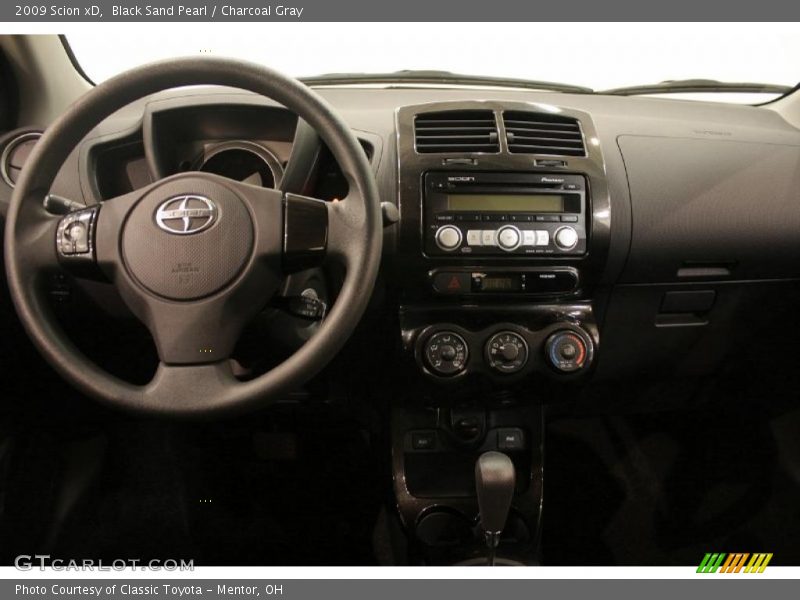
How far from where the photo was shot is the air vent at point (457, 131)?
114cm

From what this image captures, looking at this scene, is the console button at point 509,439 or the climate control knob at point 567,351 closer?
the climate control knob at point 567,351

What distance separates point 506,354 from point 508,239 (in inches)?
9.2

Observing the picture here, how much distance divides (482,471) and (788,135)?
1.17 m

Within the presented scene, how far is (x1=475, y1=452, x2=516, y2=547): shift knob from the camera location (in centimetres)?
107

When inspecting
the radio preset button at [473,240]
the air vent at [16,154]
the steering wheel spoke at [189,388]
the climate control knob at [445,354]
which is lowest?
the climate control knob at [445,354]

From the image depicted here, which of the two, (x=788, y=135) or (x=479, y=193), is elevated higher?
(x=788, y=135)

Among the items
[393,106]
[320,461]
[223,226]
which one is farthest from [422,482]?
[393,106]

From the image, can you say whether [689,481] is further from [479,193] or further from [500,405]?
[479,193]

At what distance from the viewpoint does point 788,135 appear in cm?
142

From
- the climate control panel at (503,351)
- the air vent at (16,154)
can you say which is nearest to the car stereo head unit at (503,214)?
the climate control panel at (503,351)

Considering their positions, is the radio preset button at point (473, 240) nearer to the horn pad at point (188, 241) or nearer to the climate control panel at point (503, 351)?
the climate control panel at point (503, 351)

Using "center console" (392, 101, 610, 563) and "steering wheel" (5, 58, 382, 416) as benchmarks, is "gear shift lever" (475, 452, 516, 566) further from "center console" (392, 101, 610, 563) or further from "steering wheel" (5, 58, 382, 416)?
"steering wheel" (5, 58, 382, 416)

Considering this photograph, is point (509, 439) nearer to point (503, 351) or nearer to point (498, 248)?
point (503, 351)

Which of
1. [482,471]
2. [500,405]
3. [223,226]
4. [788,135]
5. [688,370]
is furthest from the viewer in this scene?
[688,370]
